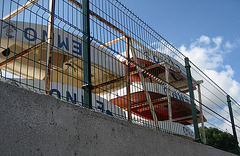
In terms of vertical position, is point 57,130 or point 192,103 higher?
point 192,103

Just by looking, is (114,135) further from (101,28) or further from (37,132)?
(101,28)

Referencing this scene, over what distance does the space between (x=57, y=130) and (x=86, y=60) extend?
4.16 feet

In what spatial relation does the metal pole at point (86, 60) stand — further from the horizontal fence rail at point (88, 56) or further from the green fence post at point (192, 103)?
the green fence post at point (192, 103)

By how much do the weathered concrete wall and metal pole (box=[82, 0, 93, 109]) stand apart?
29 cm

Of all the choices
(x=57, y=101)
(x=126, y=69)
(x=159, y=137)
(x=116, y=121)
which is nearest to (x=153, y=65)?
(x=126, y=69)

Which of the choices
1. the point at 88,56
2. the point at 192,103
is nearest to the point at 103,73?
the point at 88,56

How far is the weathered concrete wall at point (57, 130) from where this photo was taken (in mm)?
2600

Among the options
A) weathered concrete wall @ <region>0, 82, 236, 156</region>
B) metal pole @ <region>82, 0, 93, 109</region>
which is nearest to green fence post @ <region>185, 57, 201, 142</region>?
weathered concrete wall @ <region>0, 82, 236, 156</region>

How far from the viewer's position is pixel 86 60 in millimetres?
4039

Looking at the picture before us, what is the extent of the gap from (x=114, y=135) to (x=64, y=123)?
88 cm

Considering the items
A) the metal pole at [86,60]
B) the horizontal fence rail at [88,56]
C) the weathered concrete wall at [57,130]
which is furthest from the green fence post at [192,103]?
the metal pole at [86,60]

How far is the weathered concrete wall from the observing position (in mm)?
2600

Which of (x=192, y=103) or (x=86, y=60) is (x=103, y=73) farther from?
(x=192, y=103)

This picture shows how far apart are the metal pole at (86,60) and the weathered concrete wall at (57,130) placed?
0.95ft
